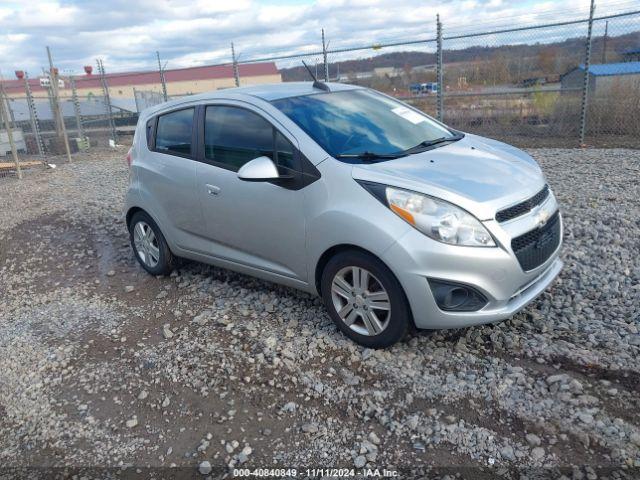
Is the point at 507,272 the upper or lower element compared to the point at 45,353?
upper

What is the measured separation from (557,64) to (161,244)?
969 centimetres

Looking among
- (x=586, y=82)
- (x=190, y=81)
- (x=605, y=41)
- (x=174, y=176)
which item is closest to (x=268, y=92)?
(x=174, y=176)

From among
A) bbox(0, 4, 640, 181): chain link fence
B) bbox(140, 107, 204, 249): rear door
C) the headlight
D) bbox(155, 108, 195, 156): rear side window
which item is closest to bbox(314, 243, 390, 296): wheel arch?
the headlight

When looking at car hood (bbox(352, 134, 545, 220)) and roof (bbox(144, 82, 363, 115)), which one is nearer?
car hood (bbox(352, 134, 545, 220))

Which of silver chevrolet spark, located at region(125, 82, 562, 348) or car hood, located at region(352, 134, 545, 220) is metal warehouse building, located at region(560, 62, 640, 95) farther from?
silver chevrolet spark, located at region(125, 82, 562, 348)

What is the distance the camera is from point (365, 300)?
352 centimetres

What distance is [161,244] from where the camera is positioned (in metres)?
5.14

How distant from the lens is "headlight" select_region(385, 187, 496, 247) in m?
3.17

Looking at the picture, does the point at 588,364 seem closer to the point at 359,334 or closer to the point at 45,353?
the point at 359,334

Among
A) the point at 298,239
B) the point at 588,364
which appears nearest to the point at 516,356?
the point at 588,364

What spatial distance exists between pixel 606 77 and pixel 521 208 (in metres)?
9.72

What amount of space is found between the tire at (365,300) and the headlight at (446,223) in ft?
1.19

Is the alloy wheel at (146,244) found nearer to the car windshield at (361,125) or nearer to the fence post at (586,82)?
the car windshield at (361,125)

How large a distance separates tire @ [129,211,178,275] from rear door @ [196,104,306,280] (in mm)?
802
